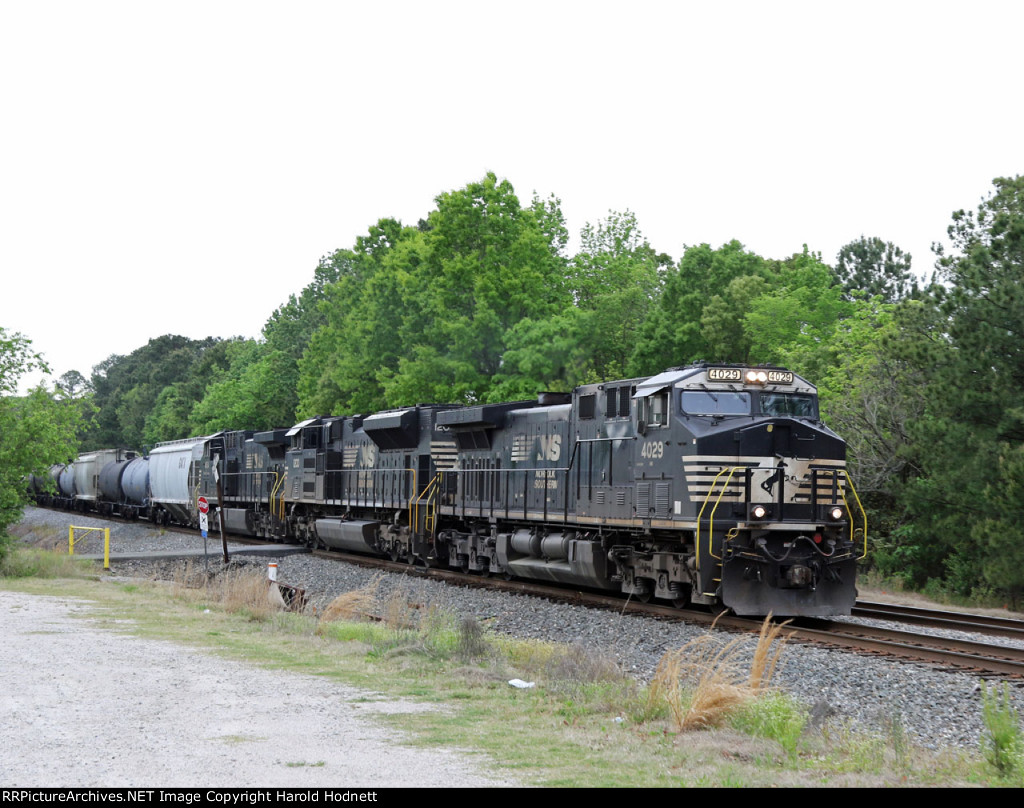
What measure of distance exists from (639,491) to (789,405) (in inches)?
109

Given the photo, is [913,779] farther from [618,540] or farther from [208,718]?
[618,540]

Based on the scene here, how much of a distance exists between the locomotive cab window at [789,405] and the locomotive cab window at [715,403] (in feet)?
1.00

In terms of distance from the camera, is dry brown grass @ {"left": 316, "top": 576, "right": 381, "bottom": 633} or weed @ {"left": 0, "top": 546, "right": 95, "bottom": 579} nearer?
dry brown grass @ {"left": 316, "top": 576, "right": 381, "bottom": 633}

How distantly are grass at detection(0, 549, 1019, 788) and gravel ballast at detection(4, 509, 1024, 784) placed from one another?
660 millimetres

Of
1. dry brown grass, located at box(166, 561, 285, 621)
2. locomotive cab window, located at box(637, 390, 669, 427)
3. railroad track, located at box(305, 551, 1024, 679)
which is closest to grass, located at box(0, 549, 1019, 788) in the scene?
dry brown grass, located at box(166, 561, 285, 621)

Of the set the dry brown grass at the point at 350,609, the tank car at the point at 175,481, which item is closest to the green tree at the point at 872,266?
the tank car at the point at 175,481

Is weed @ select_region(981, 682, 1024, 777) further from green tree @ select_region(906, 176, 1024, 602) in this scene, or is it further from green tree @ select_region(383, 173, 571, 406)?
green tree @ select_region(383, 173, 571, 406)

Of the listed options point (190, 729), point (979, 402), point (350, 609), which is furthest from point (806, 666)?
point (979, 402)

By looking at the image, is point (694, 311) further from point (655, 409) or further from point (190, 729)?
point (190, 729)

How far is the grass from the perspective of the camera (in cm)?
759

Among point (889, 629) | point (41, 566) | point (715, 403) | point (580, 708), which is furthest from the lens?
point (41, 566)

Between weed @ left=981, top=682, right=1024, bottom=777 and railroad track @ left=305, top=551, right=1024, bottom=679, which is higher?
weed @ left=981, top=682, right=1024, bottom=777

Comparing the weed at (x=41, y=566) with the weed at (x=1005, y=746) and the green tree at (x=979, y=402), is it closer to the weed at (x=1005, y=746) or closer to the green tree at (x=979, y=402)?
the green tree at (x=979, y=402)

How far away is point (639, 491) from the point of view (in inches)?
713
